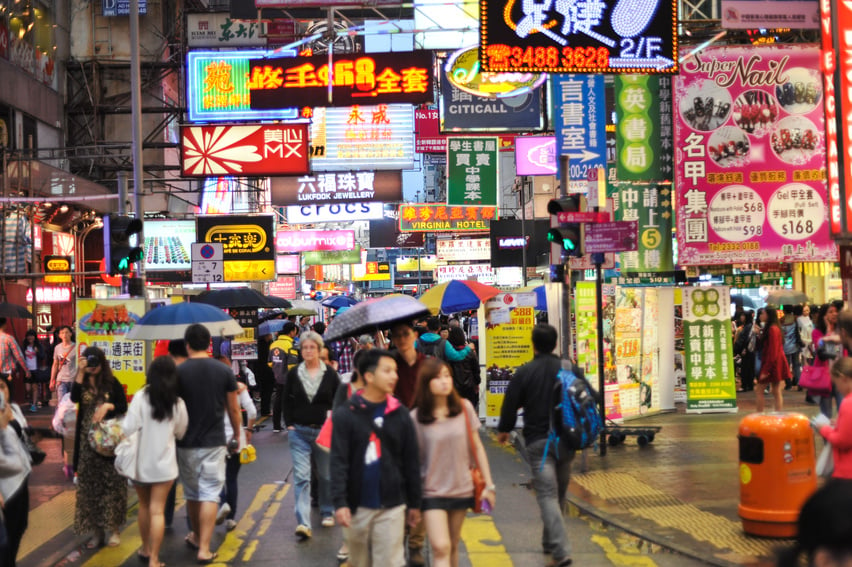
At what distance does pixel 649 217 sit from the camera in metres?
19.8

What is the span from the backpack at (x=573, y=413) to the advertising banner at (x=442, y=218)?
3033 cm

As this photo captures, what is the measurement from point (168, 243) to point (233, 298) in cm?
1194

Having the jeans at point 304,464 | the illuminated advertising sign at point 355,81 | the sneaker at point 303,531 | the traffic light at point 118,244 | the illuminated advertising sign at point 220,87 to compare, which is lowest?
the sneaker at point 303,531

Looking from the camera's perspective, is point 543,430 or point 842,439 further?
point 543,430

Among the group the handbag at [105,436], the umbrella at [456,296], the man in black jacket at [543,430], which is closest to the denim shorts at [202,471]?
the handbag at [105,436]

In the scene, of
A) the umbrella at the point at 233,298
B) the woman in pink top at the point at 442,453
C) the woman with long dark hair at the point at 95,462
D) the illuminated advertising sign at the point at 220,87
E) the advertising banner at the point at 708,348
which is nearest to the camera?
the woman in pink top at the point at 442,453

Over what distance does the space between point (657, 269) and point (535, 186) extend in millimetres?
19180

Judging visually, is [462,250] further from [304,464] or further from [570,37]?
[304,464]

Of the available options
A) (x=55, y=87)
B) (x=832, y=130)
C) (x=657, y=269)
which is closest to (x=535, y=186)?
(x=55, y=87)

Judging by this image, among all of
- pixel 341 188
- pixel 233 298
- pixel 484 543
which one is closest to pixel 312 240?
pixel 341 188

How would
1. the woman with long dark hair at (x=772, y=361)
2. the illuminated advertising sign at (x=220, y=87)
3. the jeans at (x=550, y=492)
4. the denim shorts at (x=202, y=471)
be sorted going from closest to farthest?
the jeans at (x=550, y=492)
the denim shorts at (x=202, y=471)
the woman with long dark hair at (x=772, y=361)
the illuminated advertising sign at (x=220, y=87)

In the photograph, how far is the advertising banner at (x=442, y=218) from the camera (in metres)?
38.8

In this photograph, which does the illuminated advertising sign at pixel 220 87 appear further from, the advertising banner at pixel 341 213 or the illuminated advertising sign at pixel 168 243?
the illuminated advertising sign at pixel 168 243

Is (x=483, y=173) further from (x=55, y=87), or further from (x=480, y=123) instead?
(x=55, y=87)
